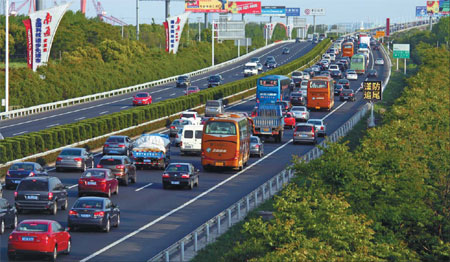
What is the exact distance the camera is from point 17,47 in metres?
170

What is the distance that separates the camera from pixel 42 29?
299ft

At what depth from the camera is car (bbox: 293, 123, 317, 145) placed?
71.7 meters

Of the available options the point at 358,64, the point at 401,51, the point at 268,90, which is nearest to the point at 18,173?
the point at 268,90

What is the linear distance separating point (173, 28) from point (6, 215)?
339 ft

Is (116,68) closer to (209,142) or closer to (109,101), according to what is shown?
(109,101)

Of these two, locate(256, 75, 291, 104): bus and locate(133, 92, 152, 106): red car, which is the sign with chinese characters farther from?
locate(133, 92, 152, 106): red car

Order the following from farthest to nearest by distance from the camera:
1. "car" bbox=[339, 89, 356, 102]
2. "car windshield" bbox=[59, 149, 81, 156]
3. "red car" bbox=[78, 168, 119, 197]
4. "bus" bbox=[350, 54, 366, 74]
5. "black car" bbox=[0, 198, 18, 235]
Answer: "bus" bbox=[350, 54, 366, 74], "car" bbox=[339, 89, 356, 102], "car windshield" bbox=[59, 149, 81, 156], "red car" bbox=[78, 168, 119, 197], "black car" bbox=[0, 198, 18, 235]

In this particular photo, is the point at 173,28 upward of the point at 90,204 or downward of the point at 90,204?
upward

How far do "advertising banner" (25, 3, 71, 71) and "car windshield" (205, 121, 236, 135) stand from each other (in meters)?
40.7

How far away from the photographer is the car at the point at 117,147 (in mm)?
61378

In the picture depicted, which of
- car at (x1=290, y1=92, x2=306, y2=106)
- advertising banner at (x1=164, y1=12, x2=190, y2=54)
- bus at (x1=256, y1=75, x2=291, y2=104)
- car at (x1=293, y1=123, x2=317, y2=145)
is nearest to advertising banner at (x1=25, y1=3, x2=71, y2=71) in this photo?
bus at (x1=256, y1=75, x2=291, y2=104)

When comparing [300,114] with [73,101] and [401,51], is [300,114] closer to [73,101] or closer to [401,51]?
[73,101]

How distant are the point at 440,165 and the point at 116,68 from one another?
85.5m

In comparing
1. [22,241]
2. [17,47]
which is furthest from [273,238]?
[17,47]
